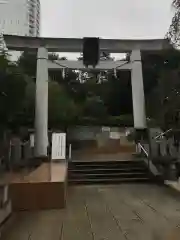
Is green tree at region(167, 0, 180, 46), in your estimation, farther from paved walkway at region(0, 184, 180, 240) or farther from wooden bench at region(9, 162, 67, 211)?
wooden bench at region(9, 162, 67, 211)

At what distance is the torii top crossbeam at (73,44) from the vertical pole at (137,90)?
425mm

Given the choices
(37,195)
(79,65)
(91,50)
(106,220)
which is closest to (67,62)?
(79,65)

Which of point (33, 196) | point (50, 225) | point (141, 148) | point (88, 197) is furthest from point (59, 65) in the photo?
point (50, 225)

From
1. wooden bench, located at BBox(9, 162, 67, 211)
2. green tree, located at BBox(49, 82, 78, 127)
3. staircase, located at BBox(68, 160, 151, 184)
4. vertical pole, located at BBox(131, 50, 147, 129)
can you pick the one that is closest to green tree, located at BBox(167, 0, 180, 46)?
staircase, located at BBox(68, 160, 151, 184)

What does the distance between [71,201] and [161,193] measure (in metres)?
2.37

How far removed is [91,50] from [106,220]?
10.6m

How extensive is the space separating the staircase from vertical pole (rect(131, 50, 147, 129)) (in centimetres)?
375

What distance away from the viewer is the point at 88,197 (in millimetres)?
8711

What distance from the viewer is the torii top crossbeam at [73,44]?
15.7 m

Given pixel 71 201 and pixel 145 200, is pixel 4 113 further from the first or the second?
pixel 145 200

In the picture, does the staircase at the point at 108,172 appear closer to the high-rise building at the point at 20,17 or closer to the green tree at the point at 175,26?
the green tree at the point at 175,26

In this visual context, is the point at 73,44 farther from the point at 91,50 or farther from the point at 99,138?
the point at 99,138

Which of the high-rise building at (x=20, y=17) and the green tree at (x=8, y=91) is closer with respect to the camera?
the green tree at (x=8, y=91)

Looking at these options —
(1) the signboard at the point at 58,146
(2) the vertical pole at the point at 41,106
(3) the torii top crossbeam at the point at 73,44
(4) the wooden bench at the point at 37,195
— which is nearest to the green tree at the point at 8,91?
(1) the signboard at the point at 58,146
